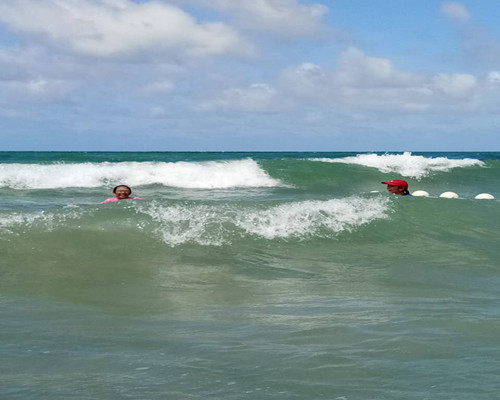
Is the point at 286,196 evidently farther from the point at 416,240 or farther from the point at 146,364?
the point at 146,364

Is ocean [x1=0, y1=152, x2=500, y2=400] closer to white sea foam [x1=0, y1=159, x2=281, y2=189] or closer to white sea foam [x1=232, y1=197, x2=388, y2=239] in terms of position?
white sea foam [x1=232, y1=197, x2=388, y2=239]

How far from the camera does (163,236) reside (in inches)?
410

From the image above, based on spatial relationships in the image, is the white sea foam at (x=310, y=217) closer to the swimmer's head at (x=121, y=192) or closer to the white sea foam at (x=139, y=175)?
the swimmer's head at (x=121, y=192)

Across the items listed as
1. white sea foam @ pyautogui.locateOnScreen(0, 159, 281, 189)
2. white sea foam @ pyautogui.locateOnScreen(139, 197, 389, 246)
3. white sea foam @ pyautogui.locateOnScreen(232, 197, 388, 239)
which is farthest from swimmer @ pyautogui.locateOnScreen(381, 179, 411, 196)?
white sea foam @ pyautogui.locateOnScreen(0, 159, 281, 189)

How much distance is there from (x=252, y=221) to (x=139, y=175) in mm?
18849

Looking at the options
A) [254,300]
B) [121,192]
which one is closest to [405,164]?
[121,192]

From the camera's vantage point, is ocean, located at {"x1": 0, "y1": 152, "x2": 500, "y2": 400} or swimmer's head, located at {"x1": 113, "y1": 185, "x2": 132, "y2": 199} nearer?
ocean, located at {"x1": 0, "y1": 152, "x2": 500, "y2": 400}

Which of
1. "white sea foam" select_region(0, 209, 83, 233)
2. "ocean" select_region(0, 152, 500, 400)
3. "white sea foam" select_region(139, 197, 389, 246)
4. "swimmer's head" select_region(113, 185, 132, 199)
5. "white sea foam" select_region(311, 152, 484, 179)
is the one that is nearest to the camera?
"ocean" select_region(0, 152, 500, 400)

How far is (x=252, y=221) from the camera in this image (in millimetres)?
11484

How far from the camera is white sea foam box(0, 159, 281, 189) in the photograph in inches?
1046

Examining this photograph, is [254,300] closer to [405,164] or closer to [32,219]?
[32,219]

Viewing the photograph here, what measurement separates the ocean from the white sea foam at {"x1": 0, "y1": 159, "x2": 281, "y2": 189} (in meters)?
15.2

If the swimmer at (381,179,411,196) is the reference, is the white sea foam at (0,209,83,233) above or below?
below

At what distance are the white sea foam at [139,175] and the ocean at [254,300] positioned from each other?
49.9ft
